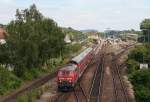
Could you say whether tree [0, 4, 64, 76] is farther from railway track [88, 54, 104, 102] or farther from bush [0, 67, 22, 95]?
railway track [88, 54, 104, 102]

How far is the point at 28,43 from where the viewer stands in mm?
57594

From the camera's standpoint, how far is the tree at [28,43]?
56.3 metres

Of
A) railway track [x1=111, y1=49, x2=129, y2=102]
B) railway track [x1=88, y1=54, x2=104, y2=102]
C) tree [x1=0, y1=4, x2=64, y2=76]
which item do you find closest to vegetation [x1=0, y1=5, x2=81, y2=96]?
tree [x1=0, y1=4, x2=64, y2=76]

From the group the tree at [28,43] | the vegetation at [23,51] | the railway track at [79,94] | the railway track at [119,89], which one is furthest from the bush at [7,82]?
the railway track at [119,89]

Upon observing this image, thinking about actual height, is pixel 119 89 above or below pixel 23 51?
below

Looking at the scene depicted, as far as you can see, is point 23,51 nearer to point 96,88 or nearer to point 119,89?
point 96,88

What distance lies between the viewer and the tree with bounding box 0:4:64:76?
56281mm

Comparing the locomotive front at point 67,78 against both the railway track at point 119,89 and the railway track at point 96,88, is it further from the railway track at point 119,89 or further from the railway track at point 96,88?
the railway track at point 119,89

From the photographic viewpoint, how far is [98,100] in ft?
137

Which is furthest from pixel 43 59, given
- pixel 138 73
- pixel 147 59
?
pixel 138 73

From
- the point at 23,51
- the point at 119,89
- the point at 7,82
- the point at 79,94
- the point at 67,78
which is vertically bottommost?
the point at 119,89

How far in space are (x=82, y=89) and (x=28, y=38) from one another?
12.8 meters

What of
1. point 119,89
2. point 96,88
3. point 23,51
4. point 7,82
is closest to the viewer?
point 7,82

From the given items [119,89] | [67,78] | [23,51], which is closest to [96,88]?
[119,89]
